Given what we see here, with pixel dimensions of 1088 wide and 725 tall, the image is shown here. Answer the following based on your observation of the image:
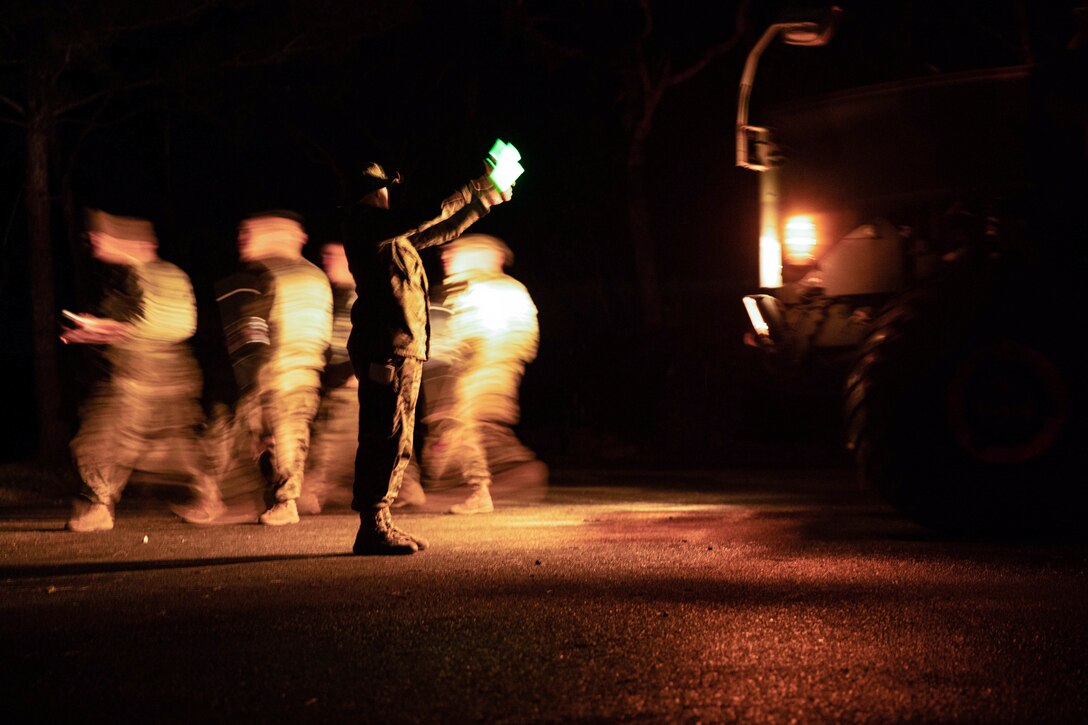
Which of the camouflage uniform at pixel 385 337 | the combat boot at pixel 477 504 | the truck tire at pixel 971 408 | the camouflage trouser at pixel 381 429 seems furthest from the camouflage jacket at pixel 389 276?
the combat boot at pixel 477 504

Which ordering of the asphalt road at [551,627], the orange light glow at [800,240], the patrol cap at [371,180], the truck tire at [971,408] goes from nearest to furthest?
1. the asphalt road at [551,627]
2. the truck tire at [971,408]
3. the patrol cap at [371,180]
4. the orange light glow at [800,240]

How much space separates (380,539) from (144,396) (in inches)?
115

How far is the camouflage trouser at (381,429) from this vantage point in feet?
25.7

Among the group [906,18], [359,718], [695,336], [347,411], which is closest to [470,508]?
[347,411]

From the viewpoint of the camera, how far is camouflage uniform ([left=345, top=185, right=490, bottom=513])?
7840 mm

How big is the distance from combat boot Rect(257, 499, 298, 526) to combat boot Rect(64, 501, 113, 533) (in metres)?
1.08

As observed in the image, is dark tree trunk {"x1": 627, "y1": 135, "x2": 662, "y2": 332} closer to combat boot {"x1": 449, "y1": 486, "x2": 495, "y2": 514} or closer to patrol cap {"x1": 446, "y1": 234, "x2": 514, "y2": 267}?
patrol cap {"x1": 446, "y1": 234, "x2": 514, "y2": 267}

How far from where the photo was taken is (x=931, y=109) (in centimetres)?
828

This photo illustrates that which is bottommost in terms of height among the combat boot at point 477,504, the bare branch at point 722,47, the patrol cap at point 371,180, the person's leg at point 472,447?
the combat boot at point 477,504

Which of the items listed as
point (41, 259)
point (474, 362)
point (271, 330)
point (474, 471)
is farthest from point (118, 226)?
point (41, 259)

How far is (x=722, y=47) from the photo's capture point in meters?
26.0

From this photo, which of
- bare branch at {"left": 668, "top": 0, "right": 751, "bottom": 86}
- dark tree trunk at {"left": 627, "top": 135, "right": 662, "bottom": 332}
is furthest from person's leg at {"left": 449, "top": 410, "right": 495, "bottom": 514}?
bare branch at {"left": 668, "top": 0, "right": 751, "bottom": 86}

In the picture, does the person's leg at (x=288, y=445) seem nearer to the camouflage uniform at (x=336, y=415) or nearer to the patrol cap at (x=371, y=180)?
the camouflage uniform at (x=336, y=415)

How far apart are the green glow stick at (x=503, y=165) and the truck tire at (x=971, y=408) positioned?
2314 millimetres
